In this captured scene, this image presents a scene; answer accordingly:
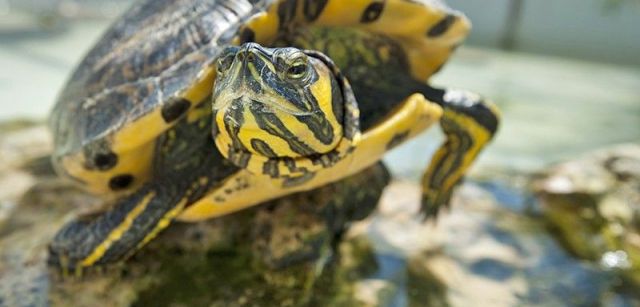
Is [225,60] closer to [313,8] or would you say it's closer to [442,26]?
[313,8]

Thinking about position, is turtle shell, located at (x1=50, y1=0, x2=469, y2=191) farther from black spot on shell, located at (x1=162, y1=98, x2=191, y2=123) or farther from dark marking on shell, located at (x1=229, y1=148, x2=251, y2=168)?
dark marking on shell, located at (x1=229, y1=148, x2=251, y2=168)

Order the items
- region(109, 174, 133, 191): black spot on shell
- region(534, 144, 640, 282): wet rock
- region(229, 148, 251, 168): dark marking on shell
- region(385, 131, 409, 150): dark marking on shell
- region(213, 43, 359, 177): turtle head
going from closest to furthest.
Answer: region(213, 43, 359, 177): turtle head → region(229, 148, 251, 168): dark marking on shell → region(385, 131, 409, 150): dark marking on shell → region(109, 174, 133, 191): black spot on shell → region(534, 144, 640, 282): wet rock

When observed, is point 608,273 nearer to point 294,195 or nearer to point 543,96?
point 294,195

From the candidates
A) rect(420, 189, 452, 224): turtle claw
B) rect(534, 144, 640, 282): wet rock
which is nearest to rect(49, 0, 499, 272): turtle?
rect(420, 189, 452, 224): turtle claw

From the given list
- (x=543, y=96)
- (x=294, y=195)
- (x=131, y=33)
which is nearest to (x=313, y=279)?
(x=294, y=195)

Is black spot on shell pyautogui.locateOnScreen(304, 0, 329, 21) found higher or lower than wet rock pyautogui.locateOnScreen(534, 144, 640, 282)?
higher

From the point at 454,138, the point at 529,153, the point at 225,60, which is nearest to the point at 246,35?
the point at 225,60
